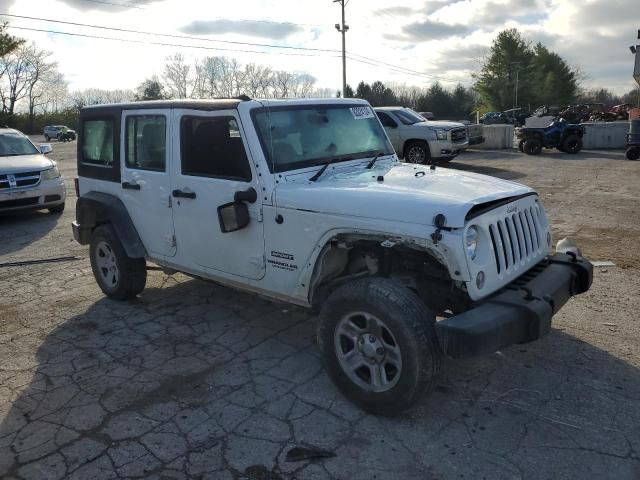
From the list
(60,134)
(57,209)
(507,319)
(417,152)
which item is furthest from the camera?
(60,134)

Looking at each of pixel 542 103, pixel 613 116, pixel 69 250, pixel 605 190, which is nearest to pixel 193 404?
pixel 69 250

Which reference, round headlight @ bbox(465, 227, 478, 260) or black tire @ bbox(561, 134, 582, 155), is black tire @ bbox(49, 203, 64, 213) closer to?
round headlight @ bbox(465, 227, 478, 260)

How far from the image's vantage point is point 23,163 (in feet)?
33.4

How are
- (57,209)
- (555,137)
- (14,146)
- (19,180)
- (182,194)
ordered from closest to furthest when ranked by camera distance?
1. (182,194)
2. (19,180)
3. (57,209)
4. (14,146)
5. (555,137)

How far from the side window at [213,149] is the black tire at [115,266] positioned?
134cm

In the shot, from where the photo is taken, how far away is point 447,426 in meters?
3.28

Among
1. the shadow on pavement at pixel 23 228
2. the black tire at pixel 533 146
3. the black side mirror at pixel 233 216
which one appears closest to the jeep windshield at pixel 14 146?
the shadow on pavement at pixel 23 228

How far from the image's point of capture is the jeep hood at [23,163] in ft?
32.0

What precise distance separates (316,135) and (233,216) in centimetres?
96

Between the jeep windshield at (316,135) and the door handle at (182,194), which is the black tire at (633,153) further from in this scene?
the door handle at (182,194)

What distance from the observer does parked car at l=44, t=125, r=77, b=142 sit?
175 ft

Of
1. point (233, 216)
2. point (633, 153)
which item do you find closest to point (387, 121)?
point (633, 153)

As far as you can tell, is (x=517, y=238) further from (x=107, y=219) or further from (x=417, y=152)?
(x=417, y=152)

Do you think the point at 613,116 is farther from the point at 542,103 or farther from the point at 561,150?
the point at 542,103
